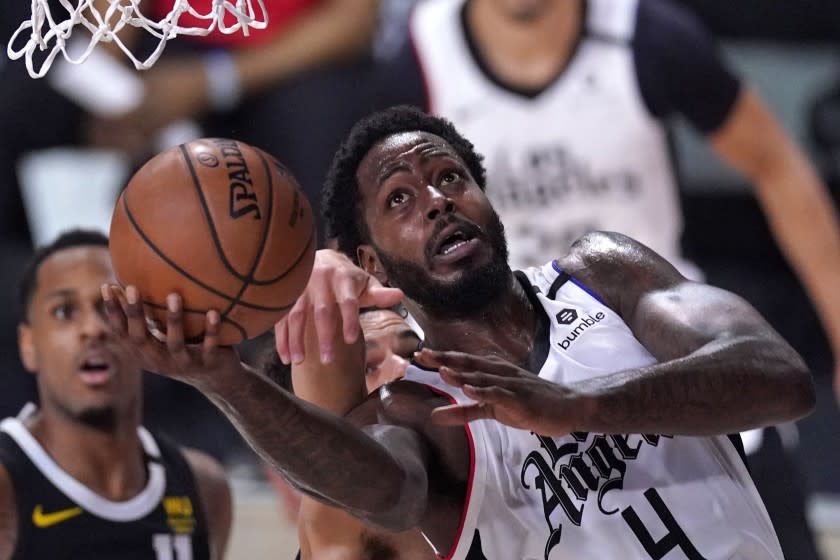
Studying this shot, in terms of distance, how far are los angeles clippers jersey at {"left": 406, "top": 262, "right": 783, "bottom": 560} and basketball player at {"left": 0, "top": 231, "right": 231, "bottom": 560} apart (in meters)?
1.73

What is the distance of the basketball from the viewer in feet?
8.34

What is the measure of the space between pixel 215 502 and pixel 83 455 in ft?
1.57

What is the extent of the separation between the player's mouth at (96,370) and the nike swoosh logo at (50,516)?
387 mm

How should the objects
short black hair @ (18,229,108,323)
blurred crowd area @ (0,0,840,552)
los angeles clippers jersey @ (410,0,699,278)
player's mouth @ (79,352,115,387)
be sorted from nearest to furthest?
player's mouth @ (79,352,115,387), short black hair @ (18,229,108,323), los angeles clippers jersey @ (410,0,699,278), blurred crowd area @ (0,0,840,552)

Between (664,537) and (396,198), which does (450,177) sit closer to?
(396,198)

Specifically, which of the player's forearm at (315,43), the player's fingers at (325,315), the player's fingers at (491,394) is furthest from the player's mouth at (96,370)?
the player's forearm at (315,43)

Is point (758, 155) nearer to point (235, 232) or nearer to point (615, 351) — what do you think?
point (615, 351)

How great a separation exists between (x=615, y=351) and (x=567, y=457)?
0.26 m

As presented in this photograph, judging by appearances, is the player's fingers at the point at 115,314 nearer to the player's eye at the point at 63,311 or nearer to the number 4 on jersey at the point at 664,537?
the number 4 on jersey at the point at 664,537

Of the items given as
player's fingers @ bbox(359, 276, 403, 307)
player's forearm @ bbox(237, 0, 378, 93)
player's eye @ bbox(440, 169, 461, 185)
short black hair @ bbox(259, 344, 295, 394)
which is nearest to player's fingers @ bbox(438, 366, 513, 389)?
player's fingers @ bbox(359, 276, 403, 307)

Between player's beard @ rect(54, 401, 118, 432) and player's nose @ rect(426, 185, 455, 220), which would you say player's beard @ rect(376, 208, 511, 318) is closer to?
player's nose @ rect(426, 185, 455, 220)

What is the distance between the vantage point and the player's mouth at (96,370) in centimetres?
441

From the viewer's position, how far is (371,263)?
3314 mm

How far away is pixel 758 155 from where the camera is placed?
561cm
